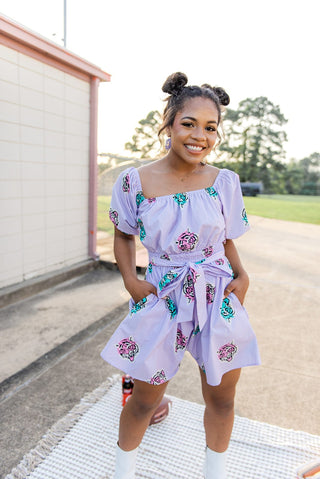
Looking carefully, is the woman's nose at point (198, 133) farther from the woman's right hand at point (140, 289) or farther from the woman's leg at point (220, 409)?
the woman's leg at point (220, 409)

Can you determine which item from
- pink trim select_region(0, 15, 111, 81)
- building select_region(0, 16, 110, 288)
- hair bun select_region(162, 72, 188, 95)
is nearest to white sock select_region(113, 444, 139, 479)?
hair bun select_region(162, 72, 188, 95)

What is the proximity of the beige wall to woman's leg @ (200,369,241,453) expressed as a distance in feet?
9.82

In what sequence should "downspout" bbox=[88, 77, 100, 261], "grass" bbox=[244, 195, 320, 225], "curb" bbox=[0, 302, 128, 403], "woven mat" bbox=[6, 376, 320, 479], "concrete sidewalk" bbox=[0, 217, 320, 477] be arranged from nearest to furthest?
1. "woven mat" bbox=[6, 376, 320, 479]
2. "concrete sidewalk" bbox=[0, 217, 320, 477]
3. "curb" bbox=[0, 302, 128, 403]
4. "downspout" bbox=[88, 77, 100, 261]
5. "grass" bbox=[244, 195, 320, 225]

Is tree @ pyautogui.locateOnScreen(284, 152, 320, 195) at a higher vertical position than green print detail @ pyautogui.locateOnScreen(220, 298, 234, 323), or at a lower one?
higher

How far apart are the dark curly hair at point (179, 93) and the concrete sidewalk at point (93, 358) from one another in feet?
5.75

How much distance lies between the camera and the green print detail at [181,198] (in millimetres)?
1509

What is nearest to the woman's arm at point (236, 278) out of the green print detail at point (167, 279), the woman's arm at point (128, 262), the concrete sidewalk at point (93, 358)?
the green print detail at point (167, 279)

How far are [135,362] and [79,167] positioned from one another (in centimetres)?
390

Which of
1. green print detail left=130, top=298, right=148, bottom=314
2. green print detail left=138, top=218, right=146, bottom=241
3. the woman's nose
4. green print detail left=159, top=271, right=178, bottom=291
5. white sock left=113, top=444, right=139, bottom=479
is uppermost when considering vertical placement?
the woman's nose

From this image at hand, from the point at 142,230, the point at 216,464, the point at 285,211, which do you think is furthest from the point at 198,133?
the point at 285,211

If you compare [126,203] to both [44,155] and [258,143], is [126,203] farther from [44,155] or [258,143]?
[258,143]

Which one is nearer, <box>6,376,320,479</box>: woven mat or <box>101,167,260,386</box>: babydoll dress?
<box>101,167,260,386</box>: babydoll dress

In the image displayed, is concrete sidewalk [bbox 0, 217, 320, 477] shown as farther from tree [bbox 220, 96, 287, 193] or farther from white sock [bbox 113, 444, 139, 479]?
tree [bbox 220, 96, 287, 193]

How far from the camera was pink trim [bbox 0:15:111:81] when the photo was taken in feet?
11.8
